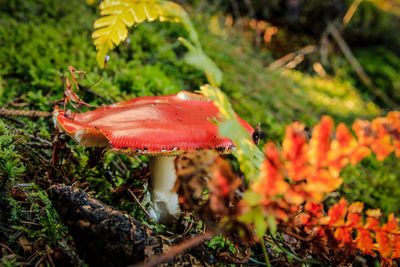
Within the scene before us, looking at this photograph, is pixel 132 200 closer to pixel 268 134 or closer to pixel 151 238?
pixel 151 238

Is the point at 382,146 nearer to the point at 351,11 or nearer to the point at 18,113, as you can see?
the point at 18,113

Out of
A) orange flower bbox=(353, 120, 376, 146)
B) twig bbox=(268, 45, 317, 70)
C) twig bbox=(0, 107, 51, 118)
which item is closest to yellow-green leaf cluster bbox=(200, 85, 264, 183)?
orange flower bbox=(353, 120, 376, 146)

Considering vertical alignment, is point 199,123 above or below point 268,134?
above

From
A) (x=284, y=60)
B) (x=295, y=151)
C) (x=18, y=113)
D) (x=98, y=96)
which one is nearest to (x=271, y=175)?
(x=295, y=151)

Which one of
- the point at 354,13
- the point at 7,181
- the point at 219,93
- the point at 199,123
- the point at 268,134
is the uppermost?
the point at 219,93

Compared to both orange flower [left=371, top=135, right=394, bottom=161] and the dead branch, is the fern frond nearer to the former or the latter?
the dead branch

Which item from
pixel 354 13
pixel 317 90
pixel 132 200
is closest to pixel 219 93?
pixel 132 200

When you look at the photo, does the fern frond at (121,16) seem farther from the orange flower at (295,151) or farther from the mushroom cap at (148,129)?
the orange flower at (295,151)

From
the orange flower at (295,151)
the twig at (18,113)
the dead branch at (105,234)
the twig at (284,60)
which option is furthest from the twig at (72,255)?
the twig at (284,60)
